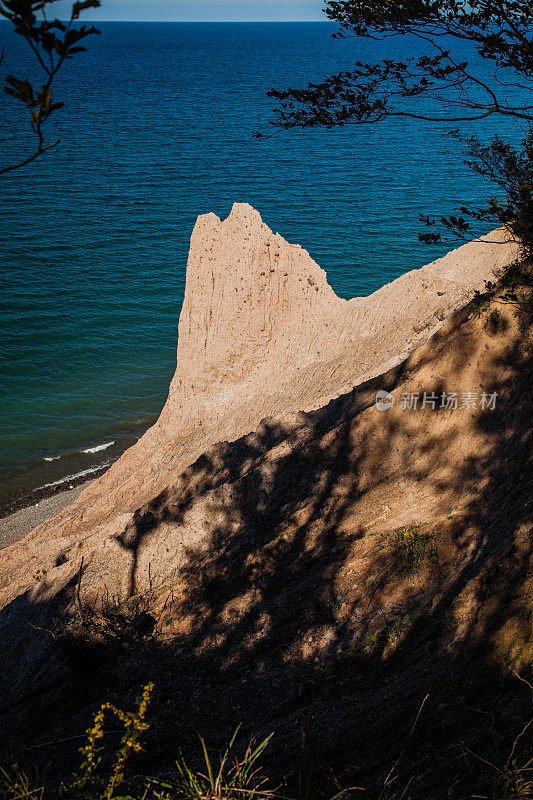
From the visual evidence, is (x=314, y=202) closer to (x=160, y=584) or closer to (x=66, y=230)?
(x=66, y=230)

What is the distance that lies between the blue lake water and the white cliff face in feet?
38.5

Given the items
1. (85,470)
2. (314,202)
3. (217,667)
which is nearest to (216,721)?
(217,667)

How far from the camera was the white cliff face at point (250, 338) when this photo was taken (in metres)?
17.9

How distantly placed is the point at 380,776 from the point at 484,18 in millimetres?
9647

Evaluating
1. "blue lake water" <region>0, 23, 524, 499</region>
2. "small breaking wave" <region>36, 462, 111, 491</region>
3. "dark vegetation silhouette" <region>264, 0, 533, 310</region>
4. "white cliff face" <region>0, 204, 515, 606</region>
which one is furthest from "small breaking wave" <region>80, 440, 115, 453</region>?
"dark vegetation silhouette" <region>264, 0, 533, 310</region>

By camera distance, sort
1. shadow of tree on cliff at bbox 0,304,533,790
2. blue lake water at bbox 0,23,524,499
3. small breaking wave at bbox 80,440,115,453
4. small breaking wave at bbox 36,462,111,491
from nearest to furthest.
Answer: shadow of tree on cliff at bbox 0,304,533,790 → small breaking wave at bbox 36,462,111,491 → small breaking wave at bbox 80,440,115,453 → blue lake water at bbox 0,23,524,499

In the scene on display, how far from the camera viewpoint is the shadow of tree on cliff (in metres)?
6.11

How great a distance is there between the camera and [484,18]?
8398 mm

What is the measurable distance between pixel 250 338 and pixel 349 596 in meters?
12.8

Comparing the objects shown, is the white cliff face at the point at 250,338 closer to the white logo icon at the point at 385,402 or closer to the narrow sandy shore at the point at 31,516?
the narrow sandy shore at the point at 31,516

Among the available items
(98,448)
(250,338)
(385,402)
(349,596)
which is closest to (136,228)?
(98,448)

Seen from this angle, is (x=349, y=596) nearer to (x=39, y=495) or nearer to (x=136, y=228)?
(x=39, y=495)

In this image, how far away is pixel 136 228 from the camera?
57.1m

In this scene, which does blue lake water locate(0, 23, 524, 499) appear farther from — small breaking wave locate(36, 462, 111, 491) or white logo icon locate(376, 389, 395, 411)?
white logo icon locate(376, 389, 395, 411)
